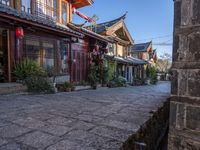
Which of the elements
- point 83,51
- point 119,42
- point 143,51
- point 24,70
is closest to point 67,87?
point 24,70

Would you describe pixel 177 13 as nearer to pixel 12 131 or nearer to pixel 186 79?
pixel 186 79

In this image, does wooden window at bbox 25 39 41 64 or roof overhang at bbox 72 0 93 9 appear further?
roof overhang at bbox 72 0 93 9

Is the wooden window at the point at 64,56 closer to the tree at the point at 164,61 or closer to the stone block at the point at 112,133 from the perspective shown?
the stone block at the point at 112,133

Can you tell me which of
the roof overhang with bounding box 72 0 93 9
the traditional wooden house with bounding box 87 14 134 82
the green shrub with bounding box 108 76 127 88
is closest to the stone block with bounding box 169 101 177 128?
the green shrub with bounding box 108 76 127 88

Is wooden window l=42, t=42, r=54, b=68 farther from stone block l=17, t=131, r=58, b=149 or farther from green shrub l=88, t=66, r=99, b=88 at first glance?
stone block l=17, t=131, r=58, b=149

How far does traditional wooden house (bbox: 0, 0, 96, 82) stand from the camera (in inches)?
254

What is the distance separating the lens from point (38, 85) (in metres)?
6.23

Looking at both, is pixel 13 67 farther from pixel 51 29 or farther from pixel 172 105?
pixel 172 105

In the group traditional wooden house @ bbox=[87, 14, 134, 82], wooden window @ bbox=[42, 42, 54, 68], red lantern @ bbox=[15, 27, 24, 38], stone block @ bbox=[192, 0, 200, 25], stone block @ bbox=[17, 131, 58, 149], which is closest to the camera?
stone block @ bbox=[192, 0, 200, 25]

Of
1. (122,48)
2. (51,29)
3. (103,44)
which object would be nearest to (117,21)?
(122,48)

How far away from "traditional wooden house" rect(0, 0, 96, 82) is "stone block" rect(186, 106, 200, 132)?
5.86m

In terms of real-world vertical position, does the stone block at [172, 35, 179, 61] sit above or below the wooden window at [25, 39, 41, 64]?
below

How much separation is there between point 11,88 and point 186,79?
224 inches

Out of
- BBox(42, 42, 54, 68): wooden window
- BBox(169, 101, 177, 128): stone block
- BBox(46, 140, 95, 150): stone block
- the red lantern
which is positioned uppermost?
the red lantern
